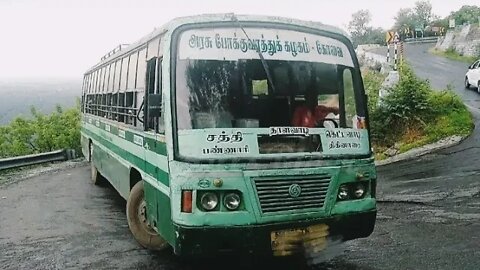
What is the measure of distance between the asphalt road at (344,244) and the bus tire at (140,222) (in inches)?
5.4

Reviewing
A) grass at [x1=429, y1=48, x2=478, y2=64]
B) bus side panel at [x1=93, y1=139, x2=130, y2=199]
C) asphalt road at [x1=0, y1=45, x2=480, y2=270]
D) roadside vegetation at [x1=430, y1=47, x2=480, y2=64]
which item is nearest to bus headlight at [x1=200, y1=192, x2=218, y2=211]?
asphalt road at [x1=0, y1=45, x2=480, y2=270]

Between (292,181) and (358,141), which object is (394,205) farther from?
(292,181)

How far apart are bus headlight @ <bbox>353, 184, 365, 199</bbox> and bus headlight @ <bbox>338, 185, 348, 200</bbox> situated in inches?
4.6

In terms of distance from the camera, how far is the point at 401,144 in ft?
48.3

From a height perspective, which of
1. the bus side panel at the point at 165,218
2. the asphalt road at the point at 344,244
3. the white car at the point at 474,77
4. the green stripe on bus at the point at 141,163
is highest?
the white car at the point at 474,77

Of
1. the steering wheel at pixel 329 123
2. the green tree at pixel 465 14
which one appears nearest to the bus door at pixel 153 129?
the steering wheel at pixel 329 123

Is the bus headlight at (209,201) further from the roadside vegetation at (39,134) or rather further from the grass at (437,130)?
the roadside vegetation at (39,134)

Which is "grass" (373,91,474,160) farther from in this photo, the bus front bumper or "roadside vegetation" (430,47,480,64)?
"roadside vegetation" (430,47,480,64)

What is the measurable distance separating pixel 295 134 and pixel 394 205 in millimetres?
4399

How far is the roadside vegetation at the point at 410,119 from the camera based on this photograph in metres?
14.9

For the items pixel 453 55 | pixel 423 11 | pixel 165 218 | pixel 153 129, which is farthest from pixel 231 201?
pixel 423 11

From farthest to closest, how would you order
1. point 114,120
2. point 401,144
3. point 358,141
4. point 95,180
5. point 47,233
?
point 401,144 < point 95,180 < point 114,120 < point 47,233 < point 358,141

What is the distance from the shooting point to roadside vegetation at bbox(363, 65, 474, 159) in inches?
586

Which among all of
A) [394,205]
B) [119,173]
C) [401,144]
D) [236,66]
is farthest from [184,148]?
[401,144]
